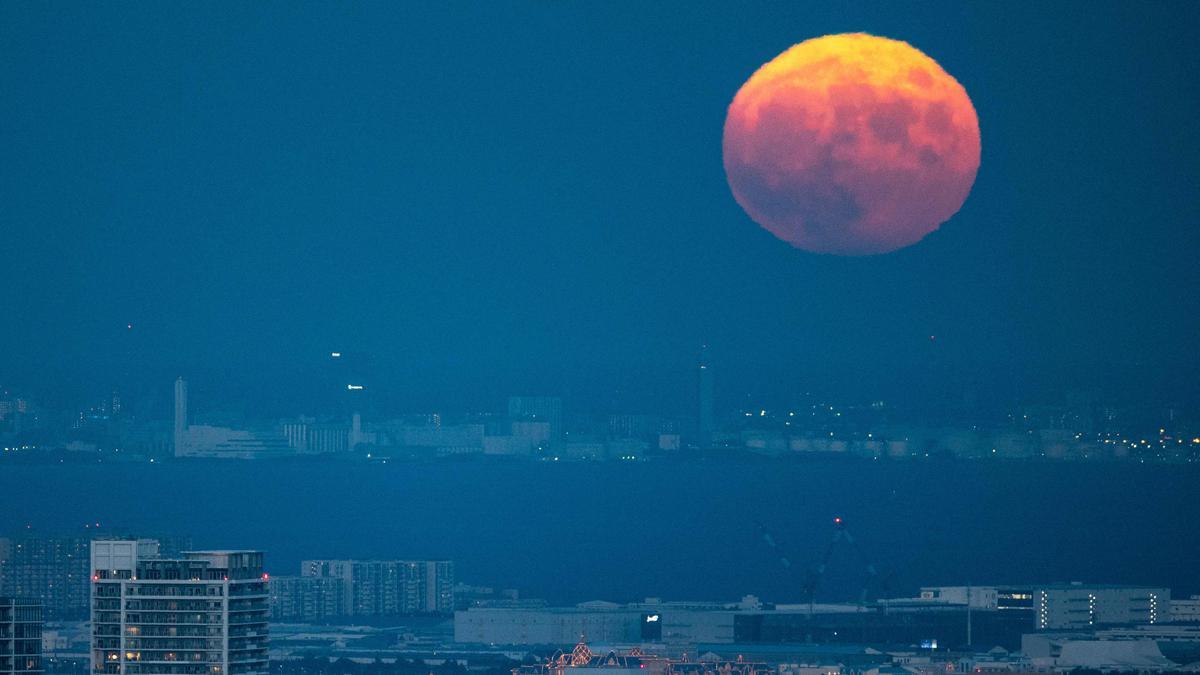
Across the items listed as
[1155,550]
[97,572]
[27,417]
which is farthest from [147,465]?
[97,572]

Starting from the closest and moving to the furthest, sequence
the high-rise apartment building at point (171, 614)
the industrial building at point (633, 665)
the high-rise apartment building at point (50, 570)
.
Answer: the high-rise apartment building at point (171, 614)
the industrial building at point (633, 665)
the high-rise apartment building at point (50, 570)

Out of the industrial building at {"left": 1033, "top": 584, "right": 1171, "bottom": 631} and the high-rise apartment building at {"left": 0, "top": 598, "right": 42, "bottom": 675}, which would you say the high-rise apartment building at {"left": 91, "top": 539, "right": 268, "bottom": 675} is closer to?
the high-rise apartment building at {"left": 0, "top": 598, "right": 42, "bottom": 675}

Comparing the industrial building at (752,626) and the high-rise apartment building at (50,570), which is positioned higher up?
the high-rise apartment building at (50,570)

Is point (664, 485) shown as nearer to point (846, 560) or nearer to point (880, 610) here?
point (846, 560)

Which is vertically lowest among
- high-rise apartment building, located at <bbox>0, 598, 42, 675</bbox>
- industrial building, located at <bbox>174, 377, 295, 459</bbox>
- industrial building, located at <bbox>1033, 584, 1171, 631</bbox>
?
industrial building, located at <bbox>1033, 584, 1171, 631</bbox>

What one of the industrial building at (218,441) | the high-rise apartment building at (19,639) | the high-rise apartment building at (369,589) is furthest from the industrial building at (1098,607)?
the industrial building at (218,441)

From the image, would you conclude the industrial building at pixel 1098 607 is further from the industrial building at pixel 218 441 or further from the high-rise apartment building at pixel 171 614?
the industrial building at pixel 218 441

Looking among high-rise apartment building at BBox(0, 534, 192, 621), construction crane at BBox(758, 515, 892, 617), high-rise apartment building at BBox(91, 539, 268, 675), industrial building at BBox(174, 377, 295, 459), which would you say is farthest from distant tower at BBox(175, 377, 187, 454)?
high-rise apartment building at BBox(91, 539, 268, 675)
